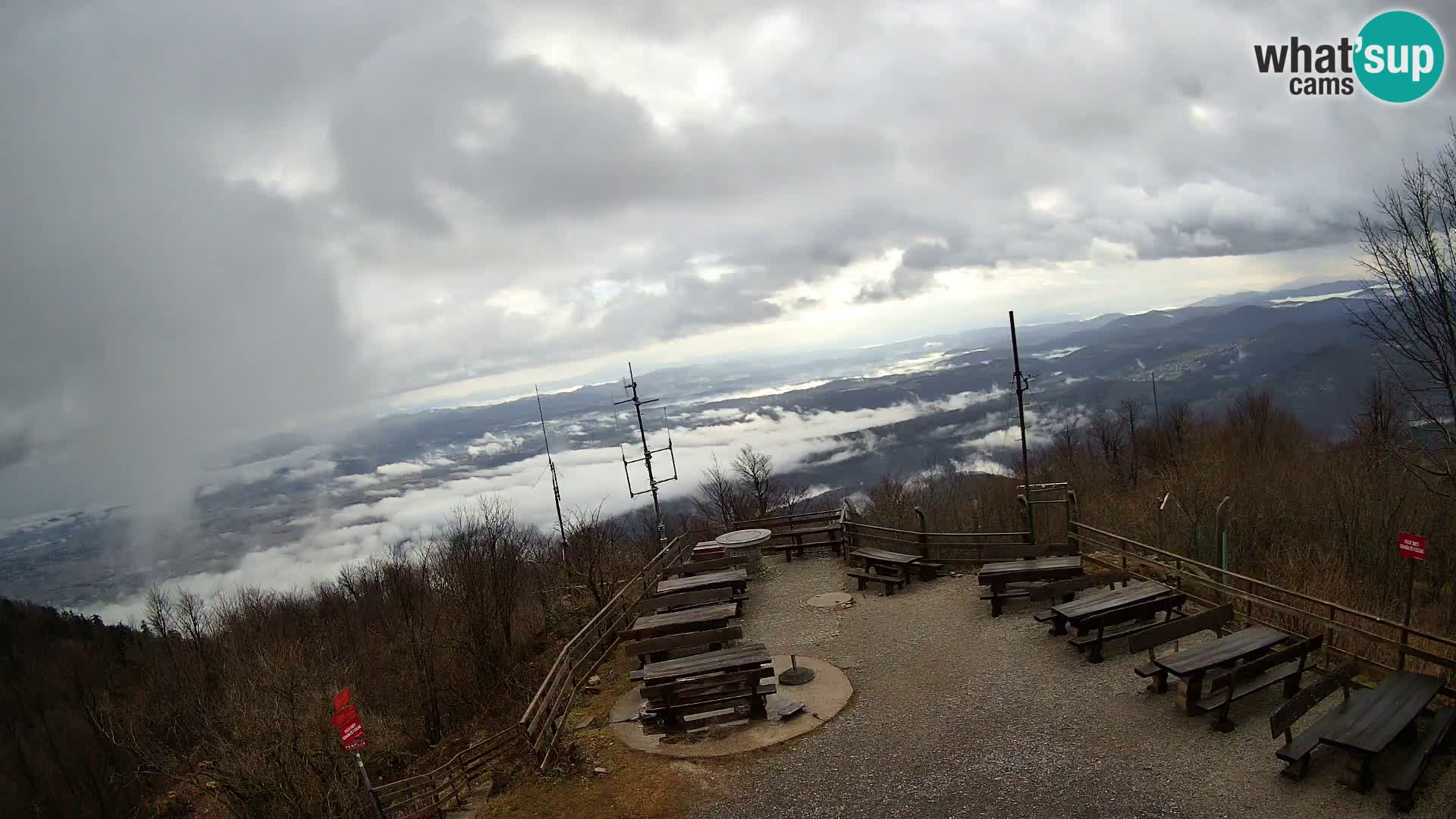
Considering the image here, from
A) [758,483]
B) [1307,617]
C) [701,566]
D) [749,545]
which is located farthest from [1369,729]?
A: [758,483]

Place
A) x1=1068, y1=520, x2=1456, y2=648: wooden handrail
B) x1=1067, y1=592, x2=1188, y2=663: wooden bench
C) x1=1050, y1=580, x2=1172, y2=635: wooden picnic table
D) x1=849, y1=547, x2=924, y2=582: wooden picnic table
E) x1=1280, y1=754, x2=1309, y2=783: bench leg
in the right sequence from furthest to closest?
x1=849, y1=547, x2=924, y2=582: wooden picnic table → x1=1050, y1=580, x2=1172, y2=635: wooden picnic table → x1=1067, y1=592, x2=1188, y2=663: wooden bench → x1=1068, y1=520, x2=1456, y2=648: wooden handrail → x1=1280, y1=754, x2=1309, y2=783: bench leg

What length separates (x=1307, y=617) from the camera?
1014cm

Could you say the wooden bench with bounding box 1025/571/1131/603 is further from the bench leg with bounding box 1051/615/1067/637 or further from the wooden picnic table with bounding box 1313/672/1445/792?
the wooden picnic table with bounding box 1313/672/1445/792

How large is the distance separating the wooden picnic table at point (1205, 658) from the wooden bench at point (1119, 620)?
1358 mm

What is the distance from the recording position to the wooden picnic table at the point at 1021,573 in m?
15.1

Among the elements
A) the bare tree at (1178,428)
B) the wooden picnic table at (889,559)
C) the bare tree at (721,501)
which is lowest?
the bare tree at (1178,428)

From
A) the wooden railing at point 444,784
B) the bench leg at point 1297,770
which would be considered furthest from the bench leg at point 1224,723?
the wooden railing at point 444,784

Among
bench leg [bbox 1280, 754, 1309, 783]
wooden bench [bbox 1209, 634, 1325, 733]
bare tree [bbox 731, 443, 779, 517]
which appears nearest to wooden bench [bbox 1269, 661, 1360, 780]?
bench leg [bbox 1280, 754, 1309, 783]

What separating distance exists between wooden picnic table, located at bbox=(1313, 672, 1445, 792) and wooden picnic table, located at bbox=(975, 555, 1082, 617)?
249 inches

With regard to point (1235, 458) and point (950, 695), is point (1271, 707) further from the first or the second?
point (1235, 458)

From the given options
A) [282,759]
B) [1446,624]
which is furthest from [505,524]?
[1446,624]

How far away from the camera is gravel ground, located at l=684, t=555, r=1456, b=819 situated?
821cm

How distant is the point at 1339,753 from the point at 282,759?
2099 cm

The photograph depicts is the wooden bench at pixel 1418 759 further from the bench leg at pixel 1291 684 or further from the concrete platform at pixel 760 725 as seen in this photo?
the concrete platform at pixel 760 725
